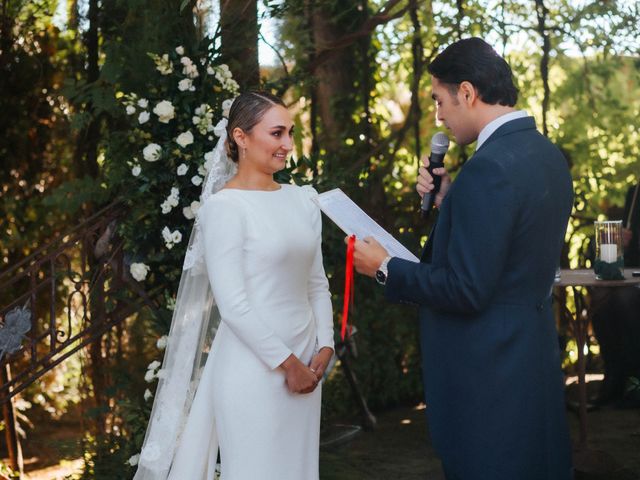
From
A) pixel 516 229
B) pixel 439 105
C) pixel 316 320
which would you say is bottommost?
pixel 316 320

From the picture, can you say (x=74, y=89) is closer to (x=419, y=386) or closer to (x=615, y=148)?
(x=419, y=386)

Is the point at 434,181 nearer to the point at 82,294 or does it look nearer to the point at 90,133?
the point at 82,294

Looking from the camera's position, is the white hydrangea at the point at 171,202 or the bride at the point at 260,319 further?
the white hydrangea at the point at 171,202

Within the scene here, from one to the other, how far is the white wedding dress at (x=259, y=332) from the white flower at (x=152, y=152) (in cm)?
141

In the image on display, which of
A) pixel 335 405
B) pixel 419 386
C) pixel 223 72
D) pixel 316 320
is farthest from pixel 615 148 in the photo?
pixel 316 320

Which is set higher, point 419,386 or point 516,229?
point 516,229

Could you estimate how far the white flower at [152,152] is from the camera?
4297 mm

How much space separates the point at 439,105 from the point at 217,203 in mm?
750

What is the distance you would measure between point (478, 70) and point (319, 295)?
0.99 metres

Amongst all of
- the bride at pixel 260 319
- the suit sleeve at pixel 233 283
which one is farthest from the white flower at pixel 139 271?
the suit sleeve at pixel 233 283

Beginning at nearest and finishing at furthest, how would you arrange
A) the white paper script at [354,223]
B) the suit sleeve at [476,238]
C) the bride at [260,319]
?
1. the suit sleeve at [476,238]
2. the white paper script at [354,223]
3. the bride at [260,319]

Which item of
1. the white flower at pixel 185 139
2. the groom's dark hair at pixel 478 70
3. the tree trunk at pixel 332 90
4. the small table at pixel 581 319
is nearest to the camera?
the groom's dark hair at pixel 478 70

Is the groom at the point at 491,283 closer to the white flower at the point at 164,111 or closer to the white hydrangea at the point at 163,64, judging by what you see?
the white flower at the point at 164,111

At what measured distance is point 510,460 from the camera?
2.48 m
